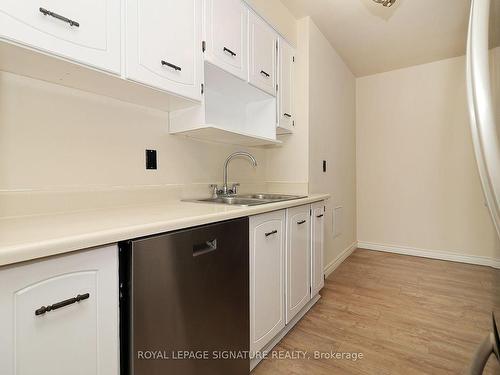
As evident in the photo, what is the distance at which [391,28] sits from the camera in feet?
8.15

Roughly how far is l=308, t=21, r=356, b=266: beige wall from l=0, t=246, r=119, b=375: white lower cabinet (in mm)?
1900

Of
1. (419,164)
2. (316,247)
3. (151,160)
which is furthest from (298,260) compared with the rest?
(419,164)

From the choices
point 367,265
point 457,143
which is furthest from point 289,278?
point 457,143

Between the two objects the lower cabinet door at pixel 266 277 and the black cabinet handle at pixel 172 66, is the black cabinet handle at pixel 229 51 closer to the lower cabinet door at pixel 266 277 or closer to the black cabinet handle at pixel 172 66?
the black cabinet handle at pixel 172 66

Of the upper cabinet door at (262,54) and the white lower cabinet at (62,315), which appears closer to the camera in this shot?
the white lower cabinet at (62,315)

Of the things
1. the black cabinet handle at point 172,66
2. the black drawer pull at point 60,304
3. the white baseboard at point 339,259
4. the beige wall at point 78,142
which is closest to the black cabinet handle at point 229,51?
the black cabinet handle at point 172,66

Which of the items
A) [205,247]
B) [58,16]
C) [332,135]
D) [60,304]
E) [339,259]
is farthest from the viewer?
[339,259]

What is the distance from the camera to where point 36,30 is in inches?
31.6

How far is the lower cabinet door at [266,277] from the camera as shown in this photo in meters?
1.27

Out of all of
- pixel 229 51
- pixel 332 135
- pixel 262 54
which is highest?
pixel 262 54

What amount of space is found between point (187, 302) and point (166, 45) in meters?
1.10

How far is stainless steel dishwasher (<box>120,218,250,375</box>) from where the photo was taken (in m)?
0.76

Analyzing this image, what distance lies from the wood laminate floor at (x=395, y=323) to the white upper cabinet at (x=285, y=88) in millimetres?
1474

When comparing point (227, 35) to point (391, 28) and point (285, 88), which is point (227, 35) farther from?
point (391, 28)
